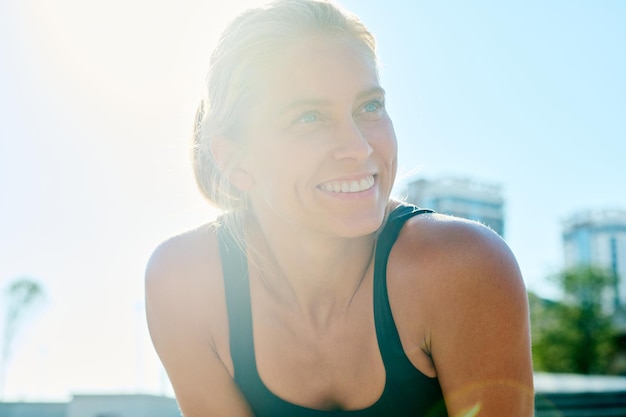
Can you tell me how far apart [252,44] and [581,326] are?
50.4 metres

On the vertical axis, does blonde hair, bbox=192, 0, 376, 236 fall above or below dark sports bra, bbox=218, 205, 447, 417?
above

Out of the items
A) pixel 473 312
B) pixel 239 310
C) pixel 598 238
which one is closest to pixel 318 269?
pixel 239 310

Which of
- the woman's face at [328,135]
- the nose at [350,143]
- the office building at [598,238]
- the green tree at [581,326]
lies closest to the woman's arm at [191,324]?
the woman's face at [328,135]

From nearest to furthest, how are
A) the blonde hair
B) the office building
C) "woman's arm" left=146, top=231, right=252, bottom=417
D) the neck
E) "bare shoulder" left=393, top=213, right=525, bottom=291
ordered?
"bare shoulder" left=393, top=213, right=525, bottom=291
the blonde hair
the neck
"woman's arm" left=146, top=231, right=252, bottom=417
the office building

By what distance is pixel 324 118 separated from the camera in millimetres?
2125

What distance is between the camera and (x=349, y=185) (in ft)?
7.02

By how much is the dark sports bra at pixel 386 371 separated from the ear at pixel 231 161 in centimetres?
43

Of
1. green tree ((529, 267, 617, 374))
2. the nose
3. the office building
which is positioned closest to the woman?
the nose

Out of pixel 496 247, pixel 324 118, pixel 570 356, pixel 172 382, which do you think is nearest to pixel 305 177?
pixel 324 118

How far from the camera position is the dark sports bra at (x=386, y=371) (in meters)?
2.15

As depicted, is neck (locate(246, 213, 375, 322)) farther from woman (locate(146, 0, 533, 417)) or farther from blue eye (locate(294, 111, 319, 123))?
blue eye (locate(294, 111, 319, 123))

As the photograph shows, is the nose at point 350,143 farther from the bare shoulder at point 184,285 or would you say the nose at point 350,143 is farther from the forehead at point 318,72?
the bare shoulder at point 184,285

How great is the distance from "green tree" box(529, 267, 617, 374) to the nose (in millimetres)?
48021

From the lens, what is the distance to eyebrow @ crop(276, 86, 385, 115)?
6.91 feet
